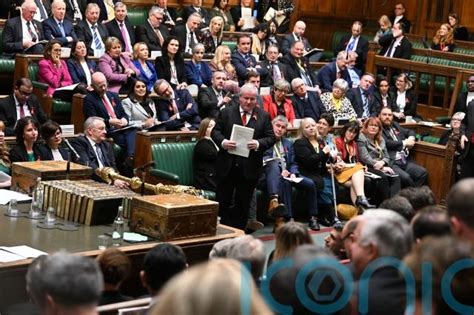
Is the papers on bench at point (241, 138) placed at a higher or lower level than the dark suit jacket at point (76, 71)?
lower

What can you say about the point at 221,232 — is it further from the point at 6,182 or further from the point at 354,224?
the point at 354,224

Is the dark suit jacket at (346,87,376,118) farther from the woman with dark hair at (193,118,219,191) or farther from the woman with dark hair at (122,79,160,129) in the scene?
the woman with dark hair at (193,118,219,191)

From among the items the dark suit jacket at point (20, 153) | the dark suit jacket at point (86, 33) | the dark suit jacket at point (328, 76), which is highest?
the dark suit jacket at point (86, 33)

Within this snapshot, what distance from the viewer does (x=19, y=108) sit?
9273 mm

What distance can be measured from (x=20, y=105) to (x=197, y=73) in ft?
8.58

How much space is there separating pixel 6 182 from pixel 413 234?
4273 millimetres

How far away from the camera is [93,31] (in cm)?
1166

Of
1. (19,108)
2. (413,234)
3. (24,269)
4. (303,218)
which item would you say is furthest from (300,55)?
(413,234)

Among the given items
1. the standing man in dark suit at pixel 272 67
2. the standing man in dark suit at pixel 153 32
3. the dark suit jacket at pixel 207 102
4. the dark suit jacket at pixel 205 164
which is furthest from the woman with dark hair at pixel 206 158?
the standing man in dark suit at pixel 153 32

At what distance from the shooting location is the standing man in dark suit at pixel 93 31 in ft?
37.9

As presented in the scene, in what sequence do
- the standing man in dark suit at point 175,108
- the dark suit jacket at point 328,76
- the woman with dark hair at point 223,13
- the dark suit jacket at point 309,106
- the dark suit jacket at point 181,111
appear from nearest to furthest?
the dark suit jacket at point 181,111 < the standing man in dark suit at point 175,108 < the dark suit jacket at point 309,106 < the dark suit jacket at point 328,76 < the woman with dark hair at point 223,13

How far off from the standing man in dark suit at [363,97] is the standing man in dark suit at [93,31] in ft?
9.71

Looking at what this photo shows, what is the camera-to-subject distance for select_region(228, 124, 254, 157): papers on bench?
8.51 metres

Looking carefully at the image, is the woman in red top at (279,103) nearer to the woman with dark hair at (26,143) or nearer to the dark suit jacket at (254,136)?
the dark suit jacket at (254,136)
